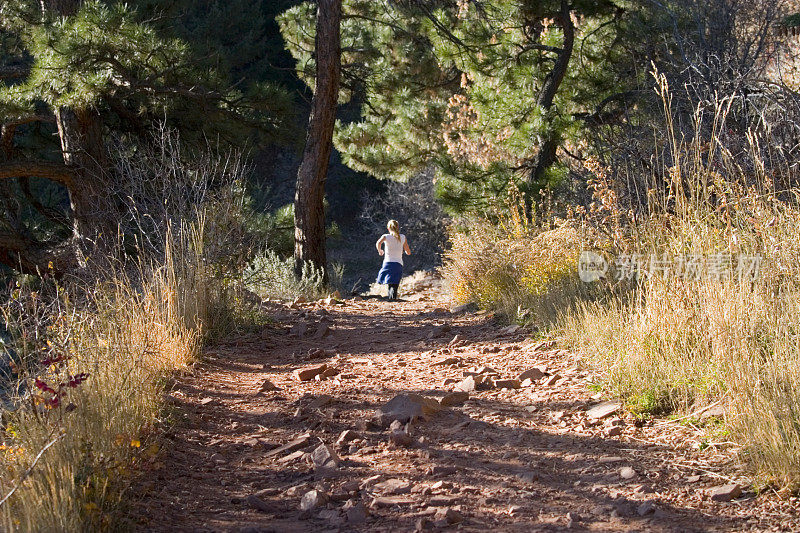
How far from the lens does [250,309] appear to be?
8016 millimetres

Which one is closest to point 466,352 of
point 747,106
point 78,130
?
point 747,106

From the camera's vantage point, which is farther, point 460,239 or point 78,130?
point 78,130

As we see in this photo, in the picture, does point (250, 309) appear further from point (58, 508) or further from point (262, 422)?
point (58, 508)

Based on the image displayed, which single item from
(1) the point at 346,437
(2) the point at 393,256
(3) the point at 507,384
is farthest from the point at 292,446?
(2) the point at 393,256

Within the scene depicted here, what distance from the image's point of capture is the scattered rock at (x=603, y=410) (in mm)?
4344

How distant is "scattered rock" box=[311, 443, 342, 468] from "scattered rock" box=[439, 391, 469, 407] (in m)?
1.00

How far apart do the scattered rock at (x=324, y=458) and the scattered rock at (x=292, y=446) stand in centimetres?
21

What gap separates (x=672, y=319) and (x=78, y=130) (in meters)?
8.92

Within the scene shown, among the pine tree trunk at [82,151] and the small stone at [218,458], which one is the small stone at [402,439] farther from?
the pine tree trunk at [82,151]

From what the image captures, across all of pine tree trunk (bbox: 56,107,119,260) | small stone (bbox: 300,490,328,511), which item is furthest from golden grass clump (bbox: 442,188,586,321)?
pine tree trunk (bbox: 56,107,119,260)

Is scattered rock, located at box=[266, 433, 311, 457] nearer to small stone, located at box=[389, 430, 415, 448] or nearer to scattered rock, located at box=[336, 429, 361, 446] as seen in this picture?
scattered rock, located at box=[336, 429, 361, 446]

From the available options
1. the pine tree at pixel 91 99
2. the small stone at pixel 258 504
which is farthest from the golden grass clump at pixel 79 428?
the pine tree at pixel 91 99

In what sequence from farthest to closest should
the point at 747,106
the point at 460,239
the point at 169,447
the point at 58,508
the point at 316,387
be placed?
the point at 460,239 → the point at 747,106 → the point at 316,387 → the point at 169,447 → the point at 58,508

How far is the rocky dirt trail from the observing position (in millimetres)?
3197
